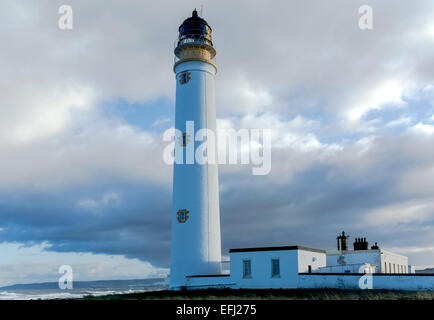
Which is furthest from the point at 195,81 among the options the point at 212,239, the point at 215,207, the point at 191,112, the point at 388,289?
the point at 388,289

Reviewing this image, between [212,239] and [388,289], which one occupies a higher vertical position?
[212,239]

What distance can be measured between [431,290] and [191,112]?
18.7 meters

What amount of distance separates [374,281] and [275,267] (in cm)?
597

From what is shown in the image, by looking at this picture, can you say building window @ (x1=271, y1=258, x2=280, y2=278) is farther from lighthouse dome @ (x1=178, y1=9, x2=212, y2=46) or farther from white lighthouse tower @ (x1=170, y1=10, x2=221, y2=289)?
lighthouse dome @ (x1=178, y1=9, x2=212, y2=46)

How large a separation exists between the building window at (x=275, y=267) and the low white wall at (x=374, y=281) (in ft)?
4.94

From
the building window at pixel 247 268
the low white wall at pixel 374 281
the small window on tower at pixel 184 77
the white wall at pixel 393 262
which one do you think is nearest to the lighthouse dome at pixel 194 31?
the small window on tower at pixel 184 77

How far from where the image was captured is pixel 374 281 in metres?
25.0

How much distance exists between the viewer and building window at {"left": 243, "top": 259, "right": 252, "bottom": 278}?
28.9 metres

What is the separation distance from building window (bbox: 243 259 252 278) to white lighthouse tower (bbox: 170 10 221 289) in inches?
113

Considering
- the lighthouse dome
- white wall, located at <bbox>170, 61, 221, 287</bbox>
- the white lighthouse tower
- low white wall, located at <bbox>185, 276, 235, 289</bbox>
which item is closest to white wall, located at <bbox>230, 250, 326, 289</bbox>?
low white wall, located at <bbox>185, 276, 235, 289</bbox>

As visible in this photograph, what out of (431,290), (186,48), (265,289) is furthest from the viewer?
(186,48)
